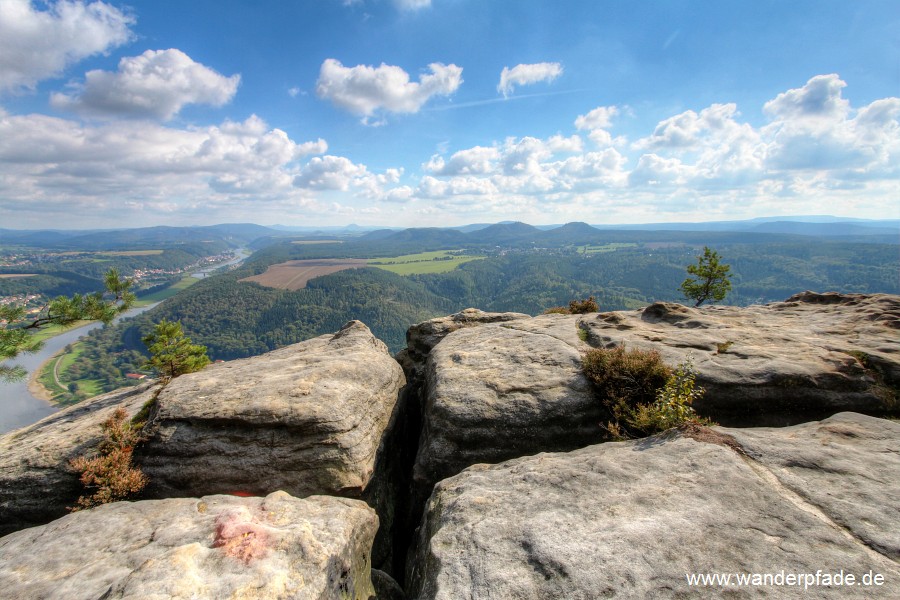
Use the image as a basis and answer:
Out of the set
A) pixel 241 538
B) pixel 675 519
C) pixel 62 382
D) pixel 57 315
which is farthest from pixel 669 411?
pixel 62 382

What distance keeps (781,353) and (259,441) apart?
58.0 feet

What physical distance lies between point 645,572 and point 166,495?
12.3 m

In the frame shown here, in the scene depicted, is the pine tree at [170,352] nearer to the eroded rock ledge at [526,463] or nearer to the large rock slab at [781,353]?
the eroded rock ledge at [526,463]

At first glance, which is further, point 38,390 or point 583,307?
point 38,390

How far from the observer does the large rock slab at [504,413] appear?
37.1 feet

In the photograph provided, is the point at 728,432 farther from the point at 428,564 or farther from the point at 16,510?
the point at 16,510

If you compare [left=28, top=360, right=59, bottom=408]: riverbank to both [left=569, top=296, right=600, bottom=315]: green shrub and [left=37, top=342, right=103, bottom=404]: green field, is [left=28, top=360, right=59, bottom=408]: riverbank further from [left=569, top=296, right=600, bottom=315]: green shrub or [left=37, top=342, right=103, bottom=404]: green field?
[left=569, top=296, right=600, bottom=315]: green shrub

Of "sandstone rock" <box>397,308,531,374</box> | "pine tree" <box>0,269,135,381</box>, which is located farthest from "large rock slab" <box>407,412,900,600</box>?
"pine tree" <box>0,269,135,381</box>

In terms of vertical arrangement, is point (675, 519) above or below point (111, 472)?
above

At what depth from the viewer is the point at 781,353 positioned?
41.9 ft

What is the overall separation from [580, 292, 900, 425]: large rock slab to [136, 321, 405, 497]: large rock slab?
10.4 m

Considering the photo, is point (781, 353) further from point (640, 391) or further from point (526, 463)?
point (526, 463)

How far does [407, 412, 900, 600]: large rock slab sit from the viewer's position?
5.82m

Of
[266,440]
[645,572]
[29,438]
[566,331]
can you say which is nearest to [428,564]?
[645,572]
